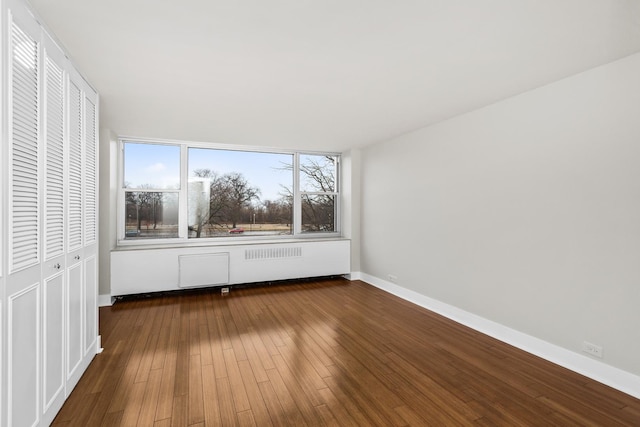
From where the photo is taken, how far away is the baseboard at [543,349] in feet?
7.39

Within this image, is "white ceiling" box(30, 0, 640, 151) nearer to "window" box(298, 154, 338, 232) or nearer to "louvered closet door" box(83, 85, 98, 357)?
"louvered closet door" box(83, 85, 98, 357)

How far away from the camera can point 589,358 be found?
245 cm

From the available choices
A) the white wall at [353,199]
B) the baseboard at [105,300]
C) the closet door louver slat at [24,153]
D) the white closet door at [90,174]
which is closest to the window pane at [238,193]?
the white wall at [353,199]

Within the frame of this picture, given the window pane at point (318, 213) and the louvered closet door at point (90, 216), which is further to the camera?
the window pane at point (318, 213)

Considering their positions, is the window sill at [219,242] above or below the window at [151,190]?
below

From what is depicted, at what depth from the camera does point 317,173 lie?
595 centimetres

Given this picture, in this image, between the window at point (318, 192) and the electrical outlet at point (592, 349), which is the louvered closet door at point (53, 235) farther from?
the window at point (318, 192)

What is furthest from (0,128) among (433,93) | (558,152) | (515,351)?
(515,351)

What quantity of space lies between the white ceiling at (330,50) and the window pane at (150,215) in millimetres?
1656

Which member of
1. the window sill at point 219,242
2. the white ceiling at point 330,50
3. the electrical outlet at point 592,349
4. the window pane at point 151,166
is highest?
the white ceiling at point 330,50

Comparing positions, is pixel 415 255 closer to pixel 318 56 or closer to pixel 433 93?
pixel 433 93

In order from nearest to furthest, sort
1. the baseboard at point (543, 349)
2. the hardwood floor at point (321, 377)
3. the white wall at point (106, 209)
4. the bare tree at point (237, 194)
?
the hardwood floor at point (321, 377) → the baseboard at point (543, 349) → the white wall at point (106, 209) → the bare tree at point (237, 194)

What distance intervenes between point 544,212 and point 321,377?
7.88 ft

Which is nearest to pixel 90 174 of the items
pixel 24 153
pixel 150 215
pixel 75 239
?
pixel 75 239
